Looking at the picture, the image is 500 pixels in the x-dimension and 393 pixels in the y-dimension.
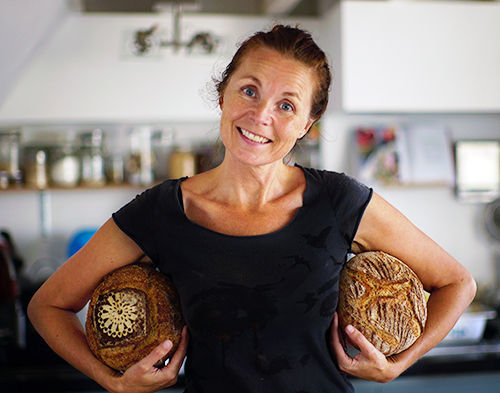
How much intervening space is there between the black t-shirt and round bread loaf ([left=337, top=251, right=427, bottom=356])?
0.15 feet

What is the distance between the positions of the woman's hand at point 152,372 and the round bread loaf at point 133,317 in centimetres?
2

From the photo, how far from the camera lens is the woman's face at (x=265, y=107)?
94cm

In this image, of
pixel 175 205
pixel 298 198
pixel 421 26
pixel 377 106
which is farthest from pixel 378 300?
pixel 421 26

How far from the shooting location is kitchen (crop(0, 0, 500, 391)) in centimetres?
245

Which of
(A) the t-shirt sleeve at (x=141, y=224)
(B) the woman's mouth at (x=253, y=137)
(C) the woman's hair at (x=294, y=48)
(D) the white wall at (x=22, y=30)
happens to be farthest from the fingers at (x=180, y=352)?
(D) the white wall at (x=22, y=30)

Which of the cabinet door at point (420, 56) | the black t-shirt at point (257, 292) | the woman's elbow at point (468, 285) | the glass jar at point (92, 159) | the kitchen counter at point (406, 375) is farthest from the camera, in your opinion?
the glass jar at point (92, 159)

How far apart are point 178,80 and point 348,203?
1.86 meters

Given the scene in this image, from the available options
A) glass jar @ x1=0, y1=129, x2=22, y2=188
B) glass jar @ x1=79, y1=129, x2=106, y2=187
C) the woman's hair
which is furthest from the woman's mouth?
glass jar @ x1=0, y1=129, x2=22, y2=188

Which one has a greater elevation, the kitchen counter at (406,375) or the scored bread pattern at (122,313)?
the scored bread pattern at (122,313)

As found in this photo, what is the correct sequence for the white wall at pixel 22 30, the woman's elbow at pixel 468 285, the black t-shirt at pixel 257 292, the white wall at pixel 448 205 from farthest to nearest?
the white wall at pixel 448 205, the white wall at pixel 22 30, the woman's elbow at pixel 468 285, the black t-shirt at pixel 257 292

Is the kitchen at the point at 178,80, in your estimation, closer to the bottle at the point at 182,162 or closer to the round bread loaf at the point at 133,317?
the bottle at the point at 182,162

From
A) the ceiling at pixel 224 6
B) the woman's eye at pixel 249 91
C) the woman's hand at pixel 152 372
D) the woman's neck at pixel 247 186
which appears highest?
the ceiling at pixel 224 6

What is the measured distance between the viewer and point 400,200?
2.95m

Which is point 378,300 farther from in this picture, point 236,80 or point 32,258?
point 32,258
